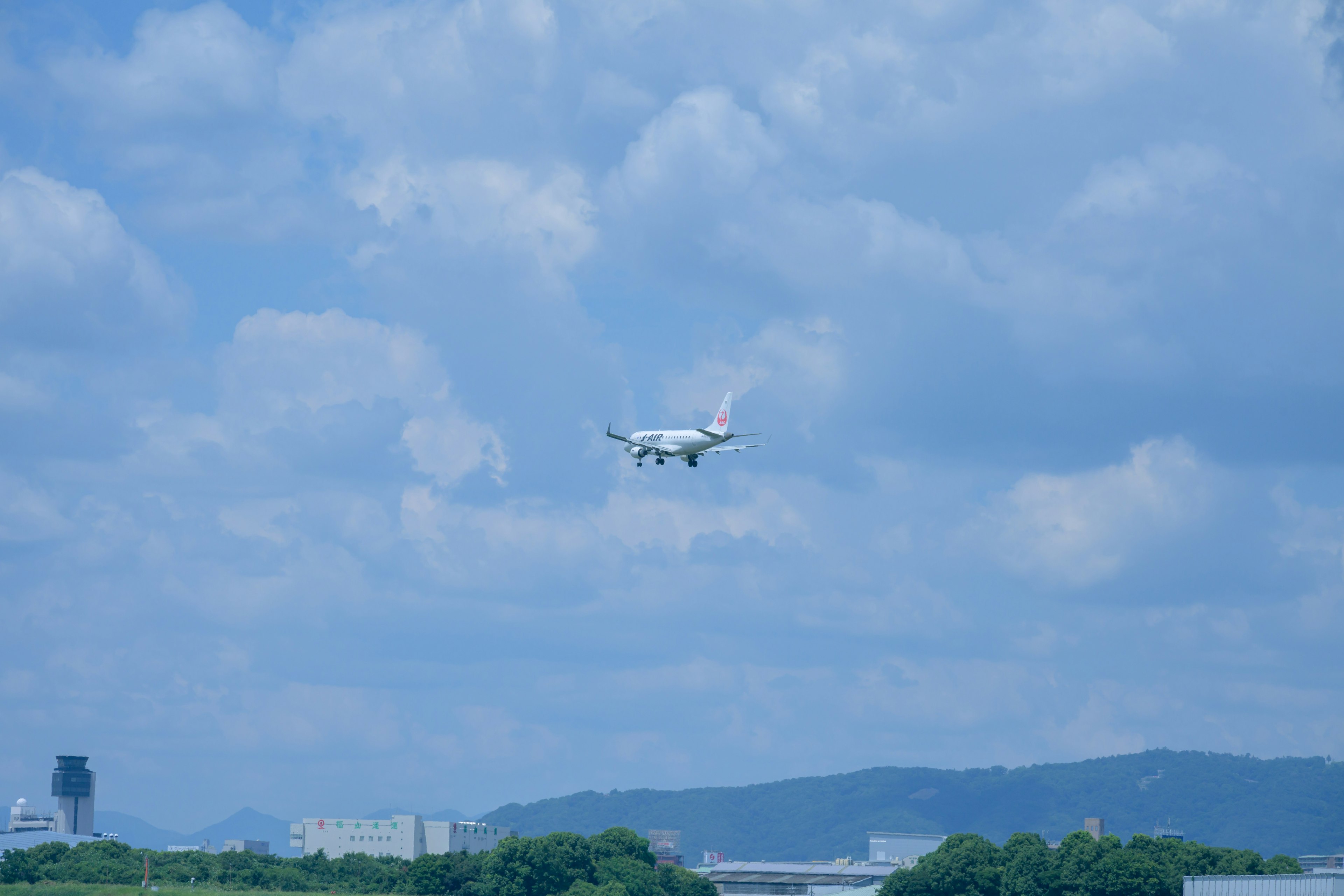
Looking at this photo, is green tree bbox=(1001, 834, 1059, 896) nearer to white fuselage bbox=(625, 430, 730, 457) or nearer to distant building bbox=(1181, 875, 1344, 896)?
distant building bbox=(1181, 875, 1344, 896)

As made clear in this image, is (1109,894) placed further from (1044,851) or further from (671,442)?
(671,442)

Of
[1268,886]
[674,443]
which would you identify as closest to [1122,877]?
[1268,886]

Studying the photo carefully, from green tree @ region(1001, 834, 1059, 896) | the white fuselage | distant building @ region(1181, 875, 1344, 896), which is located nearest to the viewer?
distant building @ region(1181, 875, 1344, 896)

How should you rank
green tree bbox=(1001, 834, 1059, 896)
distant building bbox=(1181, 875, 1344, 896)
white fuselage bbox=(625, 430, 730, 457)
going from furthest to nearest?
green tree bbox=(1001, 834, 1059, 896), white fuselage bbox=(625, 430, 730, 457), distant building bbox=(1181, 875, 1344, 896)

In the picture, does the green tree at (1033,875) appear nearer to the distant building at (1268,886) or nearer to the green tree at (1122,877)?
the green tree at (1122,877)

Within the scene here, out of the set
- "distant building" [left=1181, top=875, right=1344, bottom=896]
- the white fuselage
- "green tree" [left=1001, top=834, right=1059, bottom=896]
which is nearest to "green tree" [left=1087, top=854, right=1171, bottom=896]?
"green tree" [left=1001, top=834, right=1059, bottom=896]

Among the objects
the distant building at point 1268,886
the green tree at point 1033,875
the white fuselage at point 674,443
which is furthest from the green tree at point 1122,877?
the white fuselage at point 674,443
